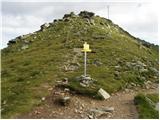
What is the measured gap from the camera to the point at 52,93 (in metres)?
36.8

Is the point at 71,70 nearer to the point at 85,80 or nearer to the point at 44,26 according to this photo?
the point at 85,80

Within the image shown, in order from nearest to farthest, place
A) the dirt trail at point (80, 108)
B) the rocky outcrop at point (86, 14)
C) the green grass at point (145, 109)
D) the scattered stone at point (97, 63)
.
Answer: the dirt trail at point (80, 108) < the green grass at point (145, 109) < the scattered stone at point (97, 63) < the rocky outcrop at point (86, 14)

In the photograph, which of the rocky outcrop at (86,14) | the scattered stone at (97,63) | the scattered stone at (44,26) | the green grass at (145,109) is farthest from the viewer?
the scattered stone at (44,26)

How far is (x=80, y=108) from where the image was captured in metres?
33.6

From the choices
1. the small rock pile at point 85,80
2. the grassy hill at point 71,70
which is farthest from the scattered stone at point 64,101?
the small rock pile at point 85,80

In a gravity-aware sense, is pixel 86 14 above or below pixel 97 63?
above

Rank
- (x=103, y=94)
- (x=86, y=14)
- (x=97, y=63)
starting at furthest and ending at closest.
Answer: (x=86, y=14)
(x=97, y=63)
(x=103, y=94)

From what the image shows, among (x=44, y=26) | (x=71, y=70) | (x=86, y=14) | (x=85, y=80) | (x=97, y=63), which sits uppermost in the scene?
(x=86, y=14)

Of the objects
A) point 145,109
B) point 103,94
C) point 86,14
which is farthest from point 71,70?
point 86,14

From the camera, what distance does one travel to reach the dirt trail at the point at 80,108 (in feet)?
105

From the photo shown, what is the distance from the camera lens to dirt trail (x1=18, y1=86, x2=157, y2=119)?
32062 mm

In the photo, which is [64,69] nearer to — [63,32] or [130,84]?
[130,84]

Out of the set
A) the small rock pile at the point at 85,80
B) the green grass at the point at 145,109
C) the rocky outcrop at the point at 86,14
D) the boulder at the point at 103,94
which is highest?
the rocky outcrop at the point at 86,14

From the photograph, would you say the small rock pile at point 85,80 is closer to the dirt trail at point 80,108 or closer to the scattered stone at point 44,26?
the dirt trail at point 80,108
